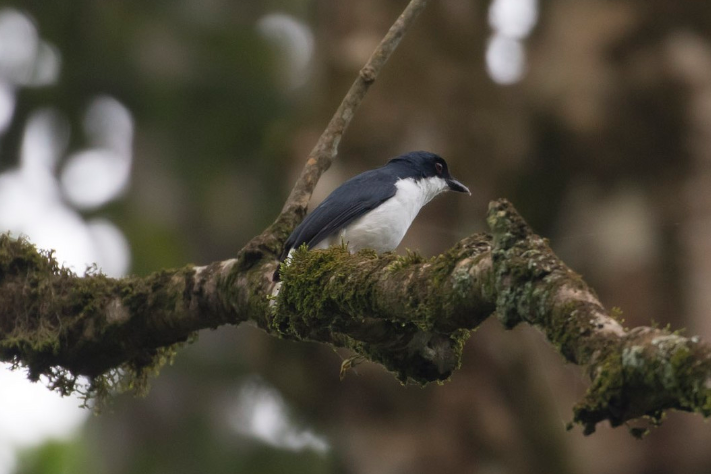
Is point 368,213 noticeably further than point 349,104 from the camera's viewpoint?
Yes

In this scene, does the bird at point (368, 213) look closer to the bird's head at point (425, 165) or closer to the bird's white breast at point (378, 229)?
the bird's white breast at point (378, 229)

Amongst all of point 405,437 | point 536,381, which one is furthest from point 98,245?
point 536,381

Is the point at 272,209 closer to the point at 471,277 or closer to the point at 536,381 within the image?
the point at 536,381

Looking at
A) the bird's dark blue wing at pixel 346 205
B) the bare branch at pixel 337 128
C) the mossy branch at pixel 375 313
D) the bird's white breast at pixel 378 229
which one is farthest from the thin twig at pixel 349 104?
the mossy branch at pixel 375 313

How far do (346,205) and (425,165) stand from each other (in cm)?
111

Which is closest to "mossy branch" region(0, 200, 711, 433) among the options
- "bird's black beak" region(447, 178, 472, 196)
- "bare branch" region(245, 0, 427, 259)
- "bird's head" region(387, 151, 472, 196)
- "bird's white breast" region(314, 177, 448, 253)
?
"bare branch" region(245, 0, 427, 259)

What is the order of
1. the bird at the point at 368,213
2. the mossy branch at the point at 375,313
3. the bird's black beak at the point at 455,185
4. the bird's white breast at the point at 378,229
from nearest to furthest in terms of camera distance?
the mossy branch at the point at 375,313
the bird at the point at 368,213
the bird's white breast at the point at 378,229
the bird's black beak at the point at 455,185

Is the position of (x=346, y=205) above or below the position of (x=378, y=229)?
above

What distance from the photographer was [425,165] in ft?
20.4

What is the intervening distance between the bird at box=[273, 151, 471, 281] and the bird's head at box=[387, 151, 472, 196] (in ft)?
0.52

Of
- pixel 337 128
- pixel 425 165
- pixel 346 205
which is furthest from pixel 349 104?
pixel 425 165

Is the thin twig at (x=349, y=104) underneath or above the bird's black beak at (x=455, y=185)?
underneath

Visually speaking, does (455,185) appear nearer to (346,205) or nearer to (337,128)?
(346,205)

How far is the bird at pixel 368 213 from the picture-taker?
201 inches
